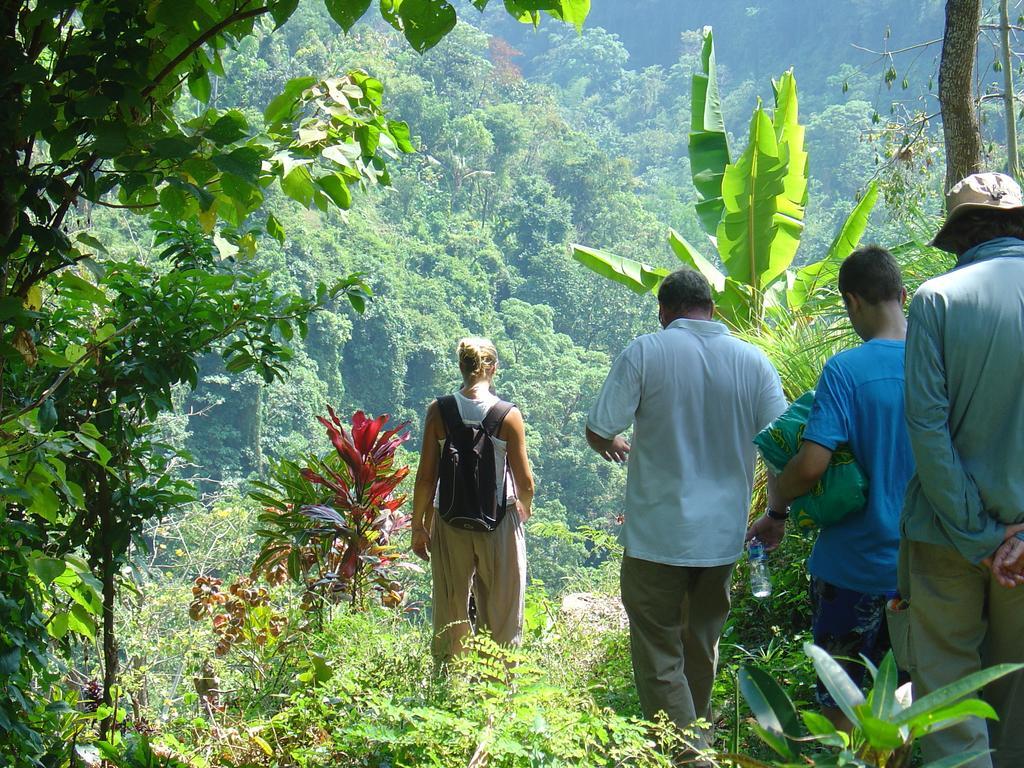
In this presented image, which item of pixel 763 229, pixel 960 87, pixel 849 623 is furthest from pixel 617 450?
pixel 763 229

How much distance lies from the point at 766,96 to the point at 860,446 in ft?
217

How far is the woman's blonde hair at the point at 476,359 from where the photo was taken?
338cm

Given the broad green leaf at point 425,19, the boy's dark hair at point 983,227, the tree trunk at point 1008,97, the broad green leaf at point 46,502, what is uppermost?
the tree trunk at point 1008,97

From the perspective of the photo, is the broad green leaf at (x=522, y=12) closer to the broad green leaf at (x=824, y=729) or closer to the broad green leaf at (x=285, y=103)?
the broad green leaf at (x=285, y=103)

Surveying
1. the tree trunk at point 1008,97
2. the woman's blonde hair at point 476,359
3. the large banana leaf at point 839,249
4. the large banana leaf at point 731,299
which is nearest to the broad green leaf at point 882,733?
the woman's blonde hair at point 476,359

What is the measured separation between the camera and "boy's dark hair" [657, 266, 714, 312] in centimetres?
268

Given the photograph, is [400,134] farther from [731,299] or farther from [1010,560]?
[731,299]

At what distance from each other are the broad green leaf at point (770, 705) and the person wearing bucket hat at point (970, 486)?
2.64 feet

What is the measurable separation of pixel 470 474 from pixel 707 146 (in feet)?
14.5

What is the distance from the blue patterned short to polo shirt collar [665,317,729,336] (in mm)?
693

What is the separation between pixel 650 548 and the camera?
2.57m

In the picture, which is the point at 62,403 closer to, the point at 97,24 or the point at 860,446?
the point at 97,24

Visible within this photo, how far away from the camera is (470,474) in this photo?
3299 millimetres

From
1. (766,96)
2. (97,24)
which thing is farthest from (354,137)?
(766,96)
